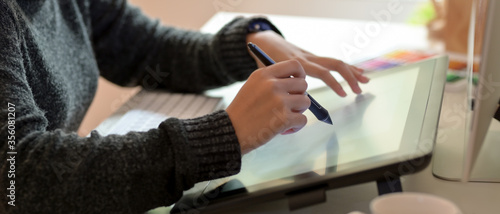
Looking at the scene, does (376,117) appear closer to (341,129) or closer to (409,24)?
(341,129)

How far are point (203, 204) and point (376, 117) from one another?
0.83 ft

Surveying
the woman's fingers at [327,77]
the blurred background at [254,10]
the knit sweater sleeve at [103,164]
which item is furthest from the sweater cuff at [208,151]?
the blurred background at [254,10]

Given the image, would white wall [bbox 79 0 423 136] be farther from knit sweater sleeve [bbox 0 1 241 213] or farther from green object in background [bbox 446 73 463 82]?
knit sweater sleeve [bbox 0 1 241 213]

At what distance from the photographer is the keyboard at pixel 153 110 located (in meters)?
0.89

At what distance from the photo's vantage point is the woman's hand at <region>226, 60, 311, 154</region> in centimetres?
65

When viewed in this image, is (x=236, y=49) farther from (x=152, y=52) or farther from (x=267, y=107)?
(x=267, y=107)

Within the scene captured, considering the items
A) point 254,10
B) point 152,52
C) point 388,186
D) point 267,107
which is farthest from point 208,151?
point 254,10

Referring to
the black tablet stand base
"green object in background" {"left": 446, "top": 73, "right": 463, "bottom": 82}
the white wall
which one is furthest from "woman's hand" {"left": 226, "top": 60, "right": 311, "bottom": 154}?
the white wall

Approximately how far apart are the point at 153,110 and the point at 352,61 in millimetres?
384

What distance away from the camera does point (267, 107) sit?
2.14 ft

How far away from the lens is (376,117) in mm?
745

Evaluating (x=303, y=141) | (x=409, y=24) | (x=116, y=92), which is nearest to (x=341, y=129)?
(x=303, y=141)

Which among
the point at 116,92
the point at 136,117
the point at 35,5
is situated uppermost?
the point at 35,5

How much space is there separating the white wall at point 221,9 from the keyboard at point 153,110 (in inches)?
29.1
